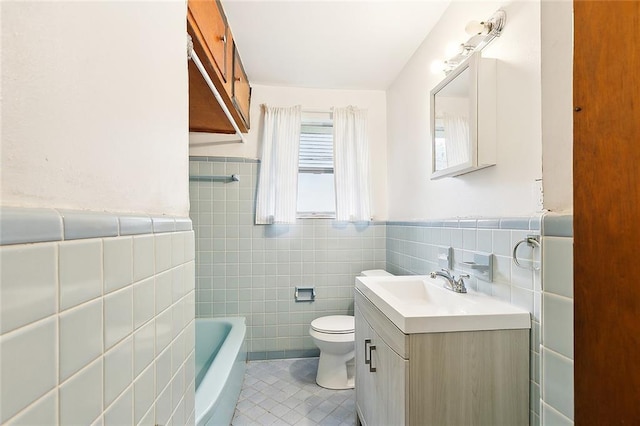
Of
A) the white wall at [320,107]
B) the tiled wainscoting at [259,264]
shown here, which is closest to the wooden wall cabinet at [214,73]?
the white wall at [320,107]

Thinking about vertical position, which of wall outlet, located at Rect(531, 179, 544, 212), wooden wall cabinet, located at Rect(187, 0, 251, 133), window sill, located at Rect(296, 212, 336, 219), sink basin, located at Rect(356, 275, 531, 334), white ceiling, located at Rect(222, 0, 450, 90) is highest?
white ceiling, located at Rect(222, 0, 450, 90)

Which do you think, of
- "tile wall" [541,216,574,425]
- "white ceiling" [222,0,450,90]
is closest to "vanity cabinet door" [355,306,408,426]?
"tile wall" [541,216,574,425]

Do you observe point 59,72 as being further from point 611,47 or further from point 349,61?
point 349,61

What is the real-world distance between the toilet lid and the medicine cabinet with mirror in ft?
3.99

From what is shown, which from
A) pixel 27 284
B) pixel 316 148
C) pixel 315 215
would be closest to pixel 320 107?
pixel 316 148

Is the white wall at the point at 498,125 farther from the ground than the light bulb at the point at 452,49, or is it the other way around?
the light bulb at the point at 452,49

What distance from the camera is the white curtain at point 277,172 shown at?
8.06 feet

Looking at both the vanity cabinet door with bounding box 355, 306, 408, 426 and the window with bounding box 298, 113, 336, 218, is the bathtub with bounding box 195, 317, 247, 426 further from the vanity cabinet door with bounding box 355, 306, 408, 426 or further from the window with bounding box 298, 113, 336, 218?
the window with bounding box 298, 113, 336, 218

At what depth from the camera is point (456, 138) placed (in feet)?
4.96

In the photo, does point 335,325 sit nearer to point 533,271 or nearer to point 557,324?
point 533,271

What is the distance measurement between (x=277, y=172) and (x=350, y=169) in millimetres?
648

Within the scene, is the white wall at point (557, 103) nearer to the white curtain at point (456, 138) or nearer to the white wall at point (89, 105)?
the white wall at point (89, 105)

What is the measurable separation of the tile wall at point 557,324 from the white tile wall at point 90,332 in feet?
2.46

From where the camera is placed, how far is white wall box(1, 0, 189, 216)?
0.31 m
